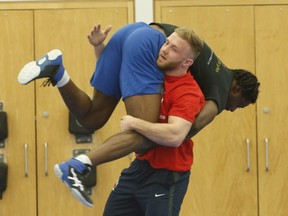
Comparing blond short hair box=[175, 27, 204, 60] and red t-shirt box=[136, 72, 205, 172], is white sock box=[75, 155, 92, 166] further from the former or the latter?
blond short hair box=[175, 27, 204, 60]

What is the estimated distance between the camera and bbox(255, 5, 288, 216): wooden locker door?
6035 mm

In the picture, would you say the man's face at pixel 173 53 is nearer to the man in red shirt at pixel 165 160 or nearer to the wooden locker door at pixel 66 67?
the man in red shirt at pixel 165 160

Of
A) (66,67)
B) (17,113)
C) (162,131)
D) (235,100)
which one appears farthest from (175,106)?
(17,113)

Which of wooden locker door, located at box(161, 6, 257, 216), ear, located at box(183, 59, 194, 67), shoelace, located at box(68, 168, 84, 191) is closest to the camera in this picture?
shoelace, located at box(68, 168, 84, 191)

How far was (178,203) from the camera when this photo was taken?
4.28 metres

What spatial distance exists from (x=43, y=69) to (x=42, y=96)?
198 centimetres

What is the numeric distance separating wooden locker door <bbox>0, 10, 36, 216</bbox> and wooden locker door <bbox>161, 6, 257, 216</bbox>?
3.66ft

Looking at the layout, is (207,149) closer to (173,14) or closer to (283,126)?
(283,126)

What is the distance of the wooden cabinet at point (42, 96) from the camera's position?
590cm

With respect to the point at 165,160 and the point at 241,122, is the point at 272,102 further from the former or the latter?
the point at 165,160

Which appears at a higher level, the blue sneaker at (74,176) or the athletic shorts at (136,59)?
the athletic shorts at (136,59)

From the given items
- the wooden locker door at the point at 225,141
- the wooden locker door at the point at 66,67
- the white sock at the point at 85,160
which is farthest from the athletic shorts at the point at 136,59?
the wooden locker door at the point at 225,141

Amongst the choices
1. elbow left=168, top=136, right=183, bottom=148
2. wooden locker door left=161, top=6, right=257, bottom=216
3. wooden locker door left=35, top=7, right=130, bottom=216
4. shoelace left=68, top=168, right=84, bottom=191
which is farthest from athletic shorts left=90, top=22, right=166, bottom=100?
wooden locker door left=161, top=6, right=257, bottom=216

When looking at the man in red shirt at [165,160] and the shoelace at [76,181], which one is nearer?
the shoelace at [76,181]
